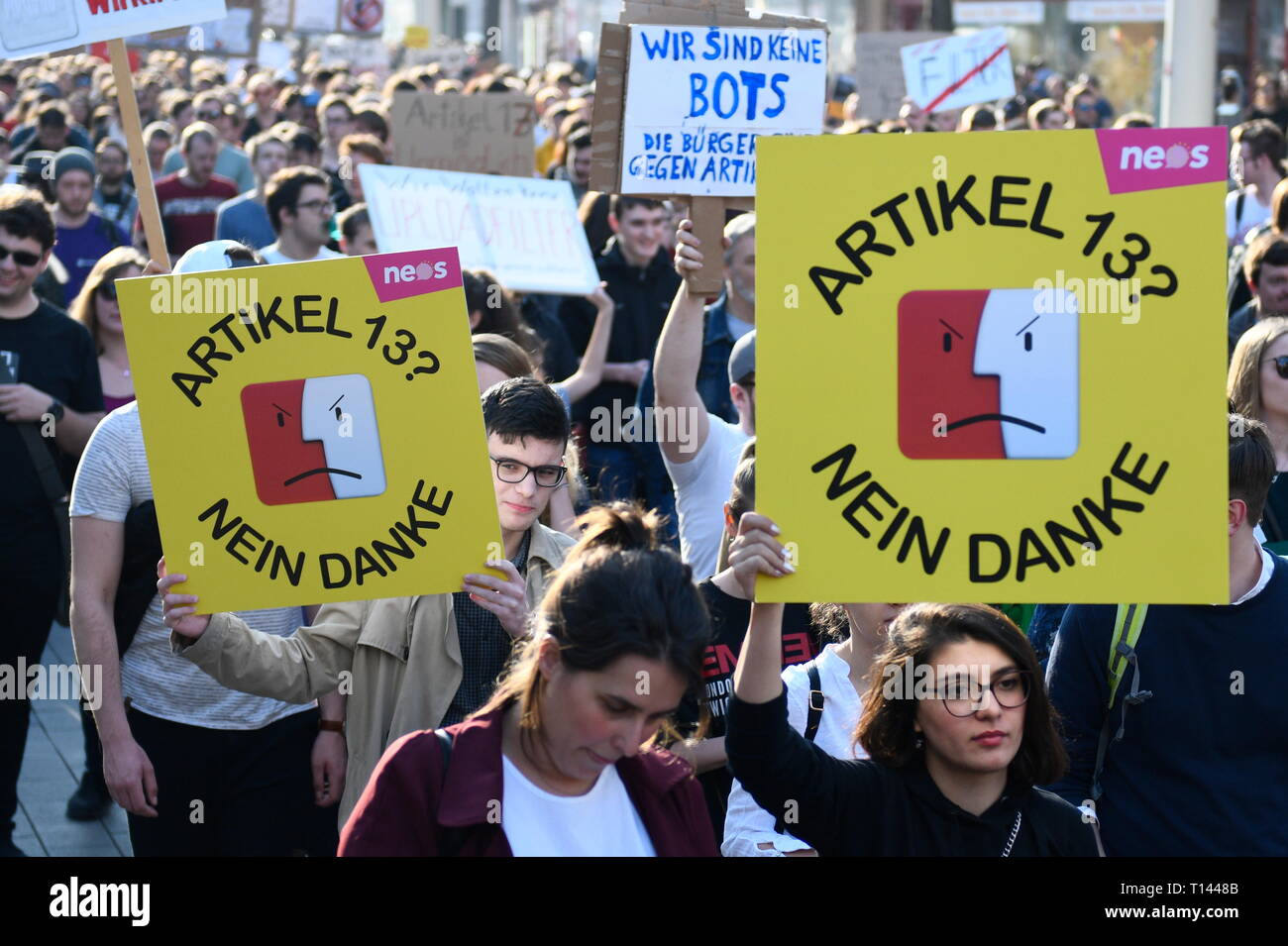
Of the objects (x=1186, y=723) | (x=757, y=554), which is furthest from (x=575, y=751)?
(x=1186, y=723)

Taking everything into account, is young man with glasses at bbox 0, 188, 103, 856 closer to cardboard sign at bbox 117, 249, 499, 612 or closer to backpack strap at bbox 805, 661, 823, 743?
cardboard sign at bbox 117, 249, 499, 612

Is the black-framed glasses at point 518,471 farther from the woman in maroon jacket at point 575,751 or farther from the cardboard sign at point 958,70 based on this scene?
the cardboard sign at point 958,70

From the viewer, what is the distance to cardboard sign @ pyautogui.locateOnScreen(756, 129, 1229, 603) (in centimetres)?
270

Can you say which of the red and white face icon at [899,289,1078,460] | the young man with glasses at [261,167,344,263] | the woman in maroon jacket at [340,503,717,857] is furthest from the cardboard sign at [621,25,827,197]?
the young man with glasses at [261,167,344,263]

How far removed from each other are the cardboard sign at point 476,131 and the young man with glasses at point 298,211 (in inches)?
47.3

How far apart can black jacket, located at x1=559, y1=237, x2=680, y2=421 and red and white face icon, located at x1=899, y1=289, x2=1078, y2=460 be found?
451cm

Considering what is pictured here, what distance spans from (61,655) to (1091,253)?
19.3 ft

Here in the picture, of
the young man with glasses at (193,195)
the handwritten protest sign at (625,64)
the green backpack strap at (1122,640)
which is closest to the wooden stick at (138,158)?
the handwritten protest sign at (625,64)

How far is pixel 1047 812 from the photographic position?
115 inches

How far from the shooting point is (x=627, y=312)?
298 inches

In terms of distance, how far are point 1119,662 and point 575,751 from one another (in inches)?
50.8

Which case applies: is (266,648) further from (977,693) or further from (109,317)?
(109,317)
